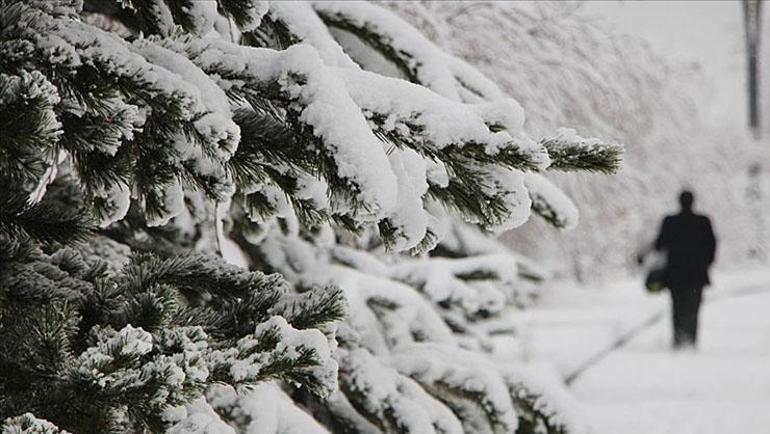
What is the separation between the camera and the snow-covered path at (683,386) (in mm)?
5574

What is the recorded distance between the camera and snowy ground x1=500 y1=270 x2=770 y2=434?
5.71 m

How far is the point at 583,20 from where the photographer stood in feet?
18.1

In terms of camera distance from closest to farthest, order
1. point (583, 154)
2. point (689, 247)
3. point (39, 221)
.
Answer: point (583, 154) < point (39, 221) < point (689, 247)

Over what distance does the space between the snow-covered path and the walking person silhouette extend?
31 centimetres

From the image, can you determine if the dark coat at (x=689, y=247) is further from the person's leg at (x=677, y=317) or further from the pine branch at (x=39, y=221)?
the pine branch at (x=39, y=221)

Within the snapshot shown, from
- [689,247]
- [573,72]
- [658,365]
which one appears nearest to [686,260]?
[689,247]

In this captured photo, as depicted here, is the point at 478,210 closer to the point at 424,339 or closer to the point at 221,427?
the point at 221,427

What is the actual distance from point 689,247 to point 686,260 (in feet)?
0.44

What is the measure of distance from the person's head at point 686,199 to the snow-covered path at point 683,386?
1.44 meters

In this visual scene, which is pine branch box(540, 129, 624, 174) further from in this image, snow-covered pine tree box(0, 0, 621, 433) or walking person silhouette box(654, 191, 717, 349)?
walking person silhouette box(654, 191, 717, 349)

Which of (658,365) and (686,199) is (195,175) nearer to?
(658,365)

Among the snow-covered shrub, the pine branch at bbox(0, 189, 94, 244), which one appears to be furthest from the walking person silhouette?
the pine branch at bbox(0, 189, 94, 244)

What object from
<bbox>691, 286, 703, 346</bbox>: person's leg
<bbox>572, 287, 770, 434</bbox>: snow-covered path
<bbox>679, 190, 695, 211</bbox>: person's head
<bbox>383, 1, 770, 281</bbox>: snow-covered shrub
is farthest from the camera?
<bbox>691, 286, 703, 346</bbox>: person's leg

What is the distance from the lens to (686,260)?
28.5ft
